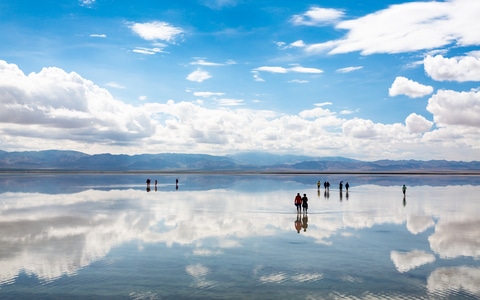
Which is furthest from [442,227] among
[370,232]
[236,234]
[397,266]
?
[236,234]

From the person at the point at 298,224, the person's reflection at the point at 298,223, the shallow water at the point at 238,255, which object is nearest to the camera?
the shallow water at the point at 238,255

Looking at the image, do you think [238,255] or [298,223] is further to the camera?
[298,223]

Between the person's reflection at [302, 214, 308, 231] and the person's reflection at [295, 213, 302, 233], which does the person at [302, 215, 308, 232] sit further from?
the person's reflection at [295, 213, 302, 233]

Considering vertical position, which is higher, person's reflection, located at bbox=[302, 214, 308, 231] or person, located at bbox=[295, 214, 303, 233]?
person, located at bbox=[295, 214, 303, 233]

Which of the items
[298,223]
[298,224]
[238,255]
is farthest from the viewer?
[298,223]

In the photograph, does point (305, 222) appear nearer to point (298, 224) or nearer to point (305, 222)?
point (305, 222)

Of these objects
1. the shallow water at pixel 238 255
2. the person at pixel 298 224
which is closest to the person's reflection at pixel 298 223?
the person at pixel 298 224

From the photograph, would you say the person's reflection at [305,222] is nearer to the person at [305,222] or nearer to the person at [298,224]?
the person at [305,222]

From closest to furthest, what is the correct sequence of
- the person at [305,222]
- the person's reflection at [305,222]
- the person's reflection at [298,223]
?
the person's reflection at [298,223] → the person at [305,222] → the person's reflection at [305,222]

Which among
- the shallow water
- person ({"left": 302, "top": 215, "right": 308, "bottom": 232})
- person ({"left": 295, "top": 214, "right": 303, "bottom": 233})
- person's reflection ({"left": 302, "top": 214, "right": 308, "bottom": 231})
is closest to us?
the shallow water

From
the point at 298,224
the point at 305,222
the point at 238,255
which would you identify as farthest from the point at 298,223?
the point at 238,255

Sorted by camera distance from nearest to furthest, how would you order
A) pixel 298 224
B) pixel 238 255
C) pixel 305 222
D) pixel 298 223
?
pixel 238 255 < pixel 298 224 < pixel 298 223 < pixel 305 222

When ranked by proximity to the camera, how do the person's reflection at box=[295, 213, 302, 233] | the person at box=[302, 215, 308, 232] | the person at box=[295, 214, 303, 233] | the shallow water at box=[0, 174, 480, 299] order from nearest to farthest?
the shallow water at box=[0, 174, 480, 299]
the person at box=[295, 214, 303, 233]
the person's reflection at box=[295, 213, 302, 233]
the person at box=[302, 215, 308, 232]

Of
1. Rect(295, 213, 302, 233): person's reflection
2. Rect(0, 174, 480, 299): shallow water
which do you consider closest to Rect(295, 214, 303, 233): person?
Rect(295, 213, 302, 233): person's reflection
